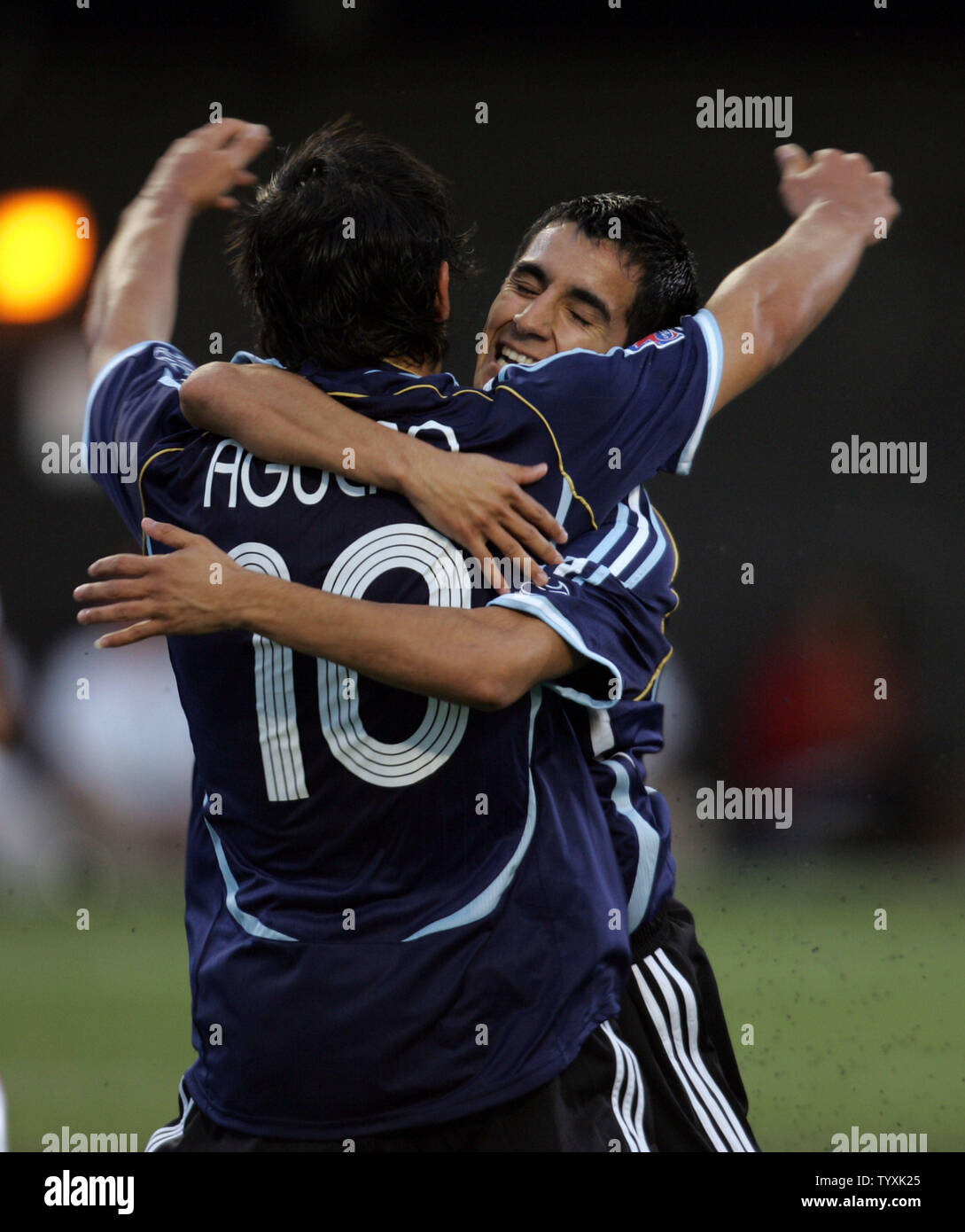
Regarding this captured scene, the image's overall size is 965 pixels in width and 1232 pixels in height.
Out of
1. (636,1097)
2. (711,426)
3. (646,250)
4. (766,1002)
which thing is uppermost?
(711,426)

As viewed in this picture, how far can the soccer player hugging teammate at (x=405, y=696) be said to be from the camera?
73.9 inches

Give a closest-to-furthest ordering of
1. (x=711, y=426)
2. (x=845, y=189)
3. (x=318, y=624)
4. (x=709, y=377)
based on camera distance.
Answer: (x=318, y=624)
(x=709, y=377)
(x=845, y=189)
(x=711, y=426)

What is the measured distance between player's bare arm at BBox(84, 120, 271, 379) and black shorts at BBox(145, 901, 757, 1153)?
4.12 feet

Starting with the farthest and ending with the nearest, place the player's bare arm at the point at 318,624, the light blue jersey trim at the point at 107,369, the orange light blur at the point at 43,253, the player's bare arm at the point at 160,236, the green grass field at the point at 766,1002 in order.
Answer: the orange light blur at the point at 43,253
the green grass field at the point at 766,1002
the player's bare arm at the point at 160,236
the light blue jersey trim at the point at 107,369
the player's bare arm at the point at 318,624

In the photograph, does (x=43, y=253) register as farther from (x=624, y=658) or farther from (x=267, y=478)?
(x=624, y=658)

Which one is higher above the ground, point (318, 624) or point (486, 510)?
point (486, 510)

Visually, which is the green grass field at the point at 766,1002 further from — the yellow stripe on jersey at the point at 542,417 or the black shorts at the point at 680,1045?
the yellow stripe on jersey at the point at 542,417

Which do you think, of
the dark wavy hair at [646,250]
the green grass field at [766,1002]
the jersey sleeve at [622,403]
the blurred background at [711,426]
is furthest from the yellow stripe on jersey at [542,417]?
the blurred background at [711,426]

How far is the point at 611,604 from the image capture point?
2.00 meters

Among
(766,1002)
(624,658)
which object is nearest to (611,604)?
(624,658)

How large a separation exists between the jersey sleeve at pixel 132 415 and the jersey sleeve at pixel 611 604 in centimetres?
61

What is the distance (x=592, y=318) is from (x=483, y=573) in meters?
0.97

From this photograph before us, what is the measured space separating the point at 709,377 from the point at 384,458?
553 millimetres

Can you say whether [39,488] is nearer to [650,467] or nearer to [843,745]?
[843,745]
